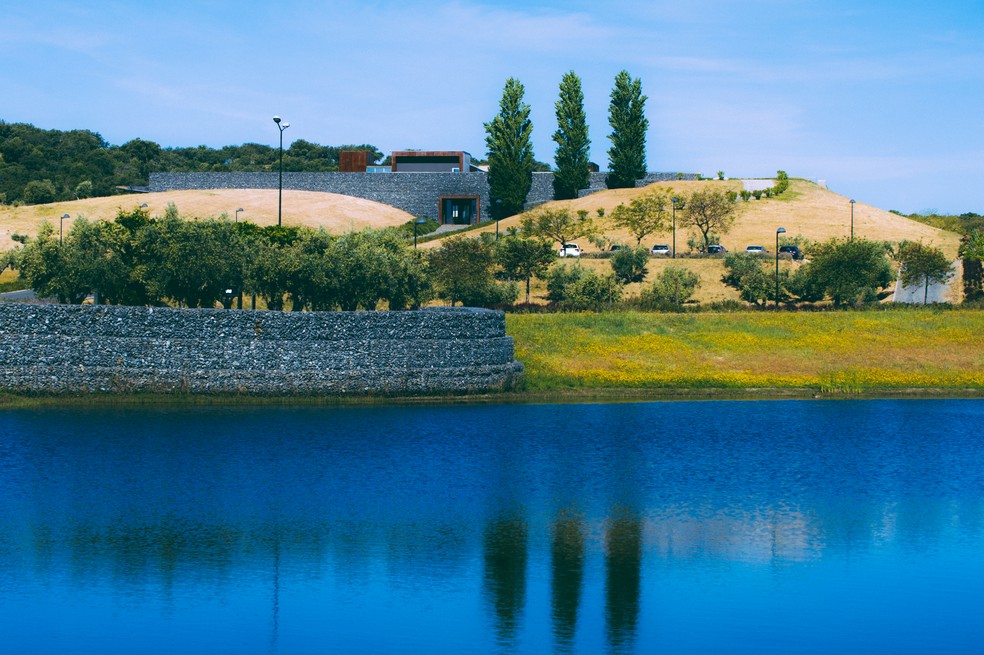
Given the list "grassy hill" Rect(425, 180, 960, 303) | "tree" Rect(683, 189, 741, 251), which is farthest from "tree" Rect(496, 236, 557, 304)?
"tree" Rect(683, 189, 741, 251)

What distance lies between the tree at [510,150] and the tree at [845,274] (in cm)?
5462

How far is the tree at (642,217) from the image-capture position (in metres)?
119

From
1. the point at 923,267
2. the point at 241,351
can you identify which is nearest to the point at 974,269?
the point at 923,267

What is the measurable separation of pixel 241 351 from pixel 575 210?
281 feet

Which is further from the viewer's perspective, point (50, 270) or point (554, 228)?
point (554, 228)

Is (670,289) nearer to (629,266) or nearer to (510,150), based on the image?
(629,266)

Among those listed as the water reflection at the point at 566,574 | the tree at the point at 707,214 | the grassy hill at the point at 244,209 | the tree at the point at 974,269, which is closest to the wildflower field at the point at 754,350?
the tree at the point at 974,269

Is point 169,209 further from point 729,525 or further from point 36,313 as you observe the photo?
point 729,525

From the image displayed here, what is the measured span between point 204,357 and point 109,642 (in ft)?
111

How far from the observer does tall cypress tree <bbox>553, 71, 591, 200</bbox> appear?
5384 inches

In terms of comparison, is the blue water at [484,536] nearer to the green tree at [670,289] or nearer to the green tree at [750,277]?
the green tree at [670,289]

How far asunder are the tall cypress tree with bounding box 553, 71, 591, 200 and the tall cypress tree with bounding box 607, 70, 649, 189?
4.26 metres

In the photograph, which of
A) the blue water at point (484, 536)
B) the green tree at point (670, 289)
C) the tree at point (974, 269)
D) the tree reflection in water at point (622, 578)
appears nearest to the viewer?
the tree reflection in water at point (622, 578)

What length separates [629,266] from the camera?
95688mm
